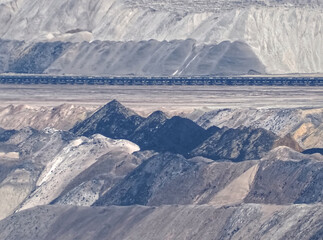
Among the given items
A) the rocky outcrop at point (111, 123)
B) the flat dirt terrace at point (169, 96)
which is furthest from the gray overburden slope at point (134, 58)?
the rocky outcrop at point (111, 123)

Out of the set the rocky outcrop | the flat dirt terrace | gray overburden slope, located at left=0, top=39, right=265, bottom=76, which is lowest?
gray overburden slope, located at left=0, top=39, right=265, bottom=76

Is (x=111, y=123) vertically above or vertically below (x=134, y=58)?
above

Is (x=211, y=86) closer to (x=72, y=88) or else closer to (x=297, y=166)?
(x=72, y=88)

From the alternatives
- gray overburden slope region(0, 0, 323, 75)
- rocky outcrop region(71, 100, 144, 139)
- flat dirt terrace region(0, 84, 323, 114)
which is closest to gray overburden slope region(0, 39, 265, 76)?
gray overburden slope region(0, 0, 323, 75)

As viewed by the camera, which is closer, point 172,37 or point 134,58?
point 134,58

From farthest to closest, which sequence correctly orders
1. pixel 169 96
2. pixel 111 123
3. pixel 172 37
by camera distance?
pixel 172 37
pixel 169 96
pixel 111 123

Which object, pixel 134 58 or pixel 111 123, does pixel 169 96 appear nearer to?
A: pixel 111 123

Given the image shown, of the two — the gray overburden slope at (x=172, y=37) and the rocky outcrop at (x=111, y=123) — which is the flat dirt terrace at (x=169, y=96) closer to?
the rocky outcrop at (x=111, y=123)

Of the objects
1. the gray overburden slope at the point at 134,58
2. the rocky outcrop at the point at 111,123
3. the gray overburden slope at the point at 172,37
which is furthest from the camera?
the gray overburden slope at the point at 172,37

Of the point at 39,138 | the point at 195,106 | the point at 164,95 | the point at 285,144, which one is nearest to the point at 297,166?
the point at 285,144

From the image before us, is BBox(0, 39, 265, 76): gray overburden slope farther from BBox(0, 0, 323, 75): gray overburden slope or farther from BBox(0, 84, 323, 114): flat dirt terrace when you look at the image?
BBox(0, 84, 323, 114): flat dirt terrace

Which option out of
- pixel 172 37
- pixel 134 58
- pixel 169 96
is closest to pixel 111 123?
pixel 169 96
